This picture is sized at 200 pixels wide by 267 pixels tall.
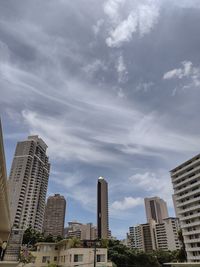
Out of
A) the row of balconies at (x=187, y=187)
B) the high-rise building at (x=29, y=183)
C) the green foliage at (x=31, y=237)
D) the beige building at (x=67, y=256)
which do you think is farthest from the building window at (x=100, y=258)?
the high-rise building at (x=29, y=183)

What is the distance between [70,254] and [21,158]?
84.6 metres

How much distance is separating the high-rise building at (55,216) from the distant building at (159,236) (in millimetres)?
49077

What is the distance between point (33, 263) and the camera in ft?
139

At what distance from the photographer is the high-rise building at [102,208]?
11181cm

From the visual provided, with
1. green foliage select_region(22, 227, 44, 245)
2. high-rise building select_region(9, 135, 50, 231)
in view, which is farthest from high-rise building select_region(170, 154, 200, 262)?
high-rise building select_region(9, 135, 50, 231)

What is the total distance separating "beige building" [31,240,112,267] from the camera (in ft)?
129

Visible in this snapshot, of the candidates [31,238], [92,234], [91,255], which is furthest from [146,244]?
[91,255]

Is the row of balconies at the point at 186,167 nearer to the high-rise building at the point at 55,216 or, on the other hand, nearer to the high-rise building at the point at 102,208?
the high-rise building at the point at 102,208

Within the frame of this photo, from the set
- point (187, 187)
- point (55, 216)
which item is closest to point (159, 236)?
point (55, 216)

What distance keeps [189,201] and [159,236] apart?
96414 millimetres

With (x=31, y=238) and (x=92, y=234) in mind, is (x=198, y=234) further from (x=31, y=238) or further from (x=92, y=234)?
(x=92, y=234)

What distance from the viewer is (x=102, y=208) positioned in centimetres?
11700

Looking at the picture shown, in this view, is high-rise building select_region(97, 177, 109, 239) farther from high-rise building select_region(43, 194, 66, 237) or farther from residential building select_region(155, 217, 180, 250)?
high-rise building select_region(43, 194, 66, 237)

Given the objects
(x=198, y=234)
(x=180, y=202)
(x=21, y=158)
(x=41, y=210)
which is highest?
(x=21, y=158)
